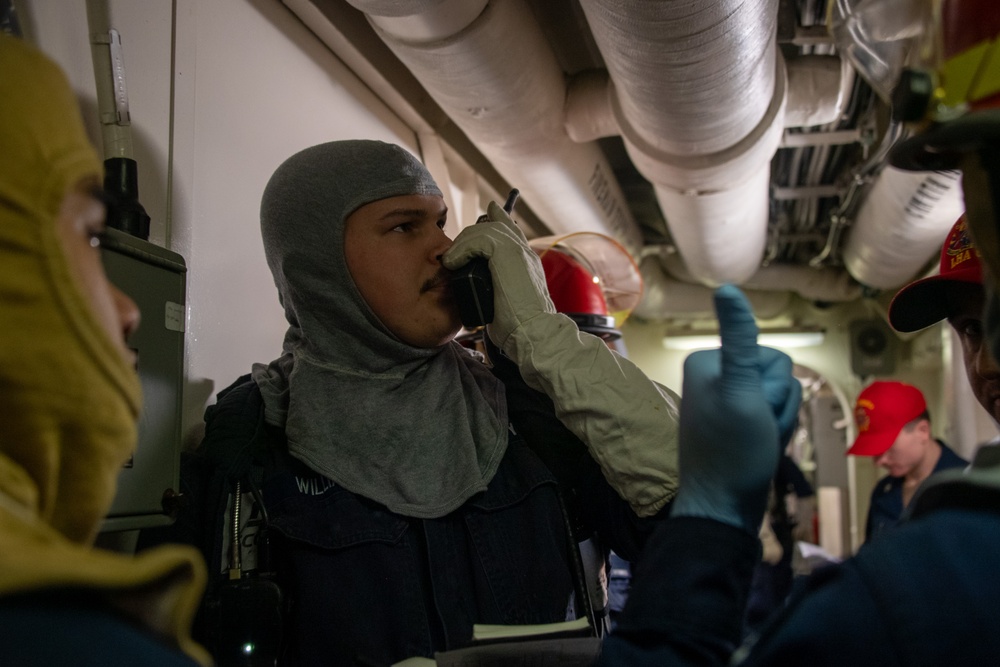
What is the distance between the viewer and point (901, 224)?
3.10m

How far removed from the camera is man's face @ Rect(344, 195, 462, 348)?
1397 mm

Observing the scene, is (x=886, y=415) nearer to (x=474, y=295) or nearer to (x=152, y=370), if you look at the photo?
(x=474, y=295)

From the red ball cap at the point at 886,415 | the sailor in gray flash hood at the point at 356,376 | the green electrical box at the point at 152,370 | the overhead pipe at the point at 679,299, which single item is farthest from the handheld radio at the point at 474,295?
the overhead pipe at the point at 679,299

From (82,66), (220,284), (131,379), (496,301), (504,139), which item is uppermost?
(504,139)

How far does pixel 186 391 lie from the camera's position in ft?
4.75

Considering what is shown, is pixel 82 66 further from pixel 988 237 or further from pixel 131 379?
pixel 988 237

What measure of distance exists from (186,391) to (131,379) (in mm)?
908

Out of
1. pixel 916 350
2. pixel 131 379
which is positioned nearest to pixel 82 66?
pixel 131 379

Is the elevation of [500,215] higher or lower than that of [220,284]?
higher

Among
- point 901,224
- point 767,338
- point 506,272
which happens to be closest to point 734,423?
point 506,272

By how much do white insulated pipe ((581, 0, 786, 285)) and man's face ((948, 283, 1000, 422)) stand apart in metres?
0.72

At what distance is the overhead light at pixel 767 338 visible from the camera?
18.7 feet

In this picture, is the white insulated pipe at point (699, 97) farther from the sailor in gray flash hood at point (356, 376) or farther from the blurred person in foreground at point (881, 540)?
the blurred person in foreground at point (881, 540)

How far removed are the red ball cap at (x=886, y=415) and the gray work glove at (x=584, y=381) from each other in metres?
2.37
